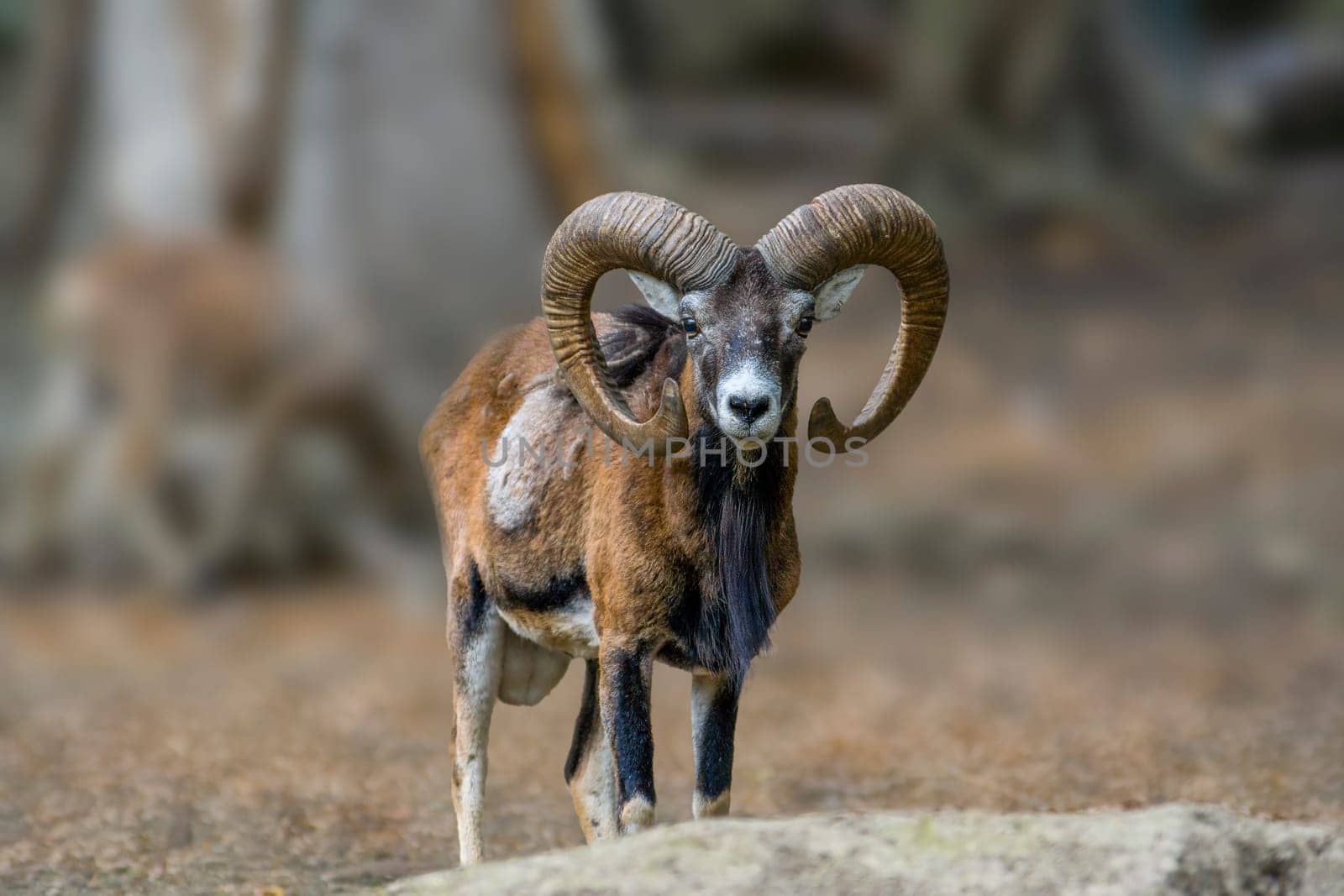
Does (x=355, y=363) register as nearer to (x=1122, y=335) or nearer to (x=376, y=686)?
(x=376, y=686)

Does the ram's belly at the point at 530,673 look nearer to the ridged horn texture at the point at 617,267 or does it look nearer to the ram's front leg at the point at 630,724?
the ram's front leg at the point at 630,724

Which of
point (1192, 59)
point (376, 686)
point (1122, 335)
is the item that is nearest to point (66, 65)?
point (376, 686)

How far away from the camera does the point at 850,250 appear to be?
21.8ft

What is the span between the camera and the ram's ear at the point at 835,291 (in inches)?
266

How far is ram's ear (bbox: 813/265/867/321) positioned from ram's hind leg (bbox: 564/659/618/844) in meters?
2.00

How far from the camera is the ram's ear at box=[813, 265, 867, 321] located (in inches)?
266

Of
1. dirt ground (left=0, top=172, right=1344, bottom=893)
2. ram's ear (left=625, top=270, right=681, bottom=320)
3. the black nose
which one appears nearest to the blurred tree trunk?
dirt ground (left=0, top=172, right=1344, bottom=893)

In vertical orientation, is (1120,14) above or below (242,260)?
above

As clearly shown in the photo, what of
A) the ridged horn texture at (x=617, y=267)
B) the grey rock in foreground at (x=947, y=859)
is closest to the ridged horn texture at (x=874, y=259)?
the ridged horn texture at (x=617, y=267)

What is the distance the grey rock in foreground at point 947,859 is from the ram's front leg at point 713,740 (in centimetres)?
72

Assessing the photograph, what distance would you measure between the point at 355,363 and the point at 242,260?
1487 millimetres

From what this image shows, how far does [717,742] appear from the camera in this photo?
693cm

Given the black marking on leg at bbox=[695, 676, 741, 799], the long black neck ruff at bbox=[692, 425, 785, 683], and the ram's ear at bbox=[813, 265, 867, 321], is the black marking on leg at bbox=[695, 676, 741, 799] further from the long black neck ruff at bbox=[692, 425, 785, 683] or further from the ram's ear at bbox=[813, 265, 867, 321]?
the ram's ear at bbox=[813, 265, 867, 321]

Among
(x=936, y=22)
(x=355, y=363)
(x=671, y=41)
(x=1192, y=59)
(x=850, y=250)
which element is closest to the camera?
(x=850, y=250)
